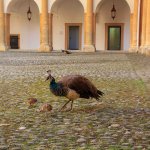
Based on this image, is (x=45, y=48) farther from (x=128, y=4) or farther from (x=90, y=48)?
(x=128, y=4)

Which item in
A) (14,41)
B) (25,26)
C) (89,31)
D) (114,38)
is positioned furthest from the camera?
(14,41)

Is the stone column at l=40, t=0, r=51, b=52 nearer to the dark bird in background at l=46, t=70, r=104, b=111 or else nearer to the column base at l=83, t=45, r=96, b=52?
the column base at l=83, t=45, r=96, b=52

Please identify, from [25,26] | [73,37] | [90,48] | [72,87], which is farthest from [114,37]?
[72,87]

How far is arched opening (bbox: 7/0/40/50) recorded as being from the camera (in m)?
35.1

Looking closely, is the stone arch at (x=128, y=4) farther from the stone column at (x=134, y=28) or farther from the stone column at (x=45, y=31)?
the stone column at (x=45, y=31)

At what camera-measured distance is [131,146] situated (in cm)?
386

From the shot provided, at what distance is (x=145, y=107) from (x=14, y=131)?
2.37 m

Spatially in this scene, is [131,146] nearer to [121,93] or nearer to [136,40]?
[121,93]

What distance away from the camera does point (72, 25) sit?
3453 centimetres

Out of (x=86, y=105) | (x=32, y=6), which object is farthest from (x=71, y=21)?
(x=86, y=105)

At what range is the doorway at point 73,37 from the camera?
34.7m

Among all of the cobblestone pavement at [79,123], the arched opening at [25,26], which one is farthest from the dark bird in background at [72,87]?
the arched opening at [25,26]

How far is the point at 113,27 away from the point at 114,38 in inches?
37.9

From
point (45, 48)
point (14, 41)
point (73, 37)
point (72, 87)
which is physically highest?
point (73, 37)
